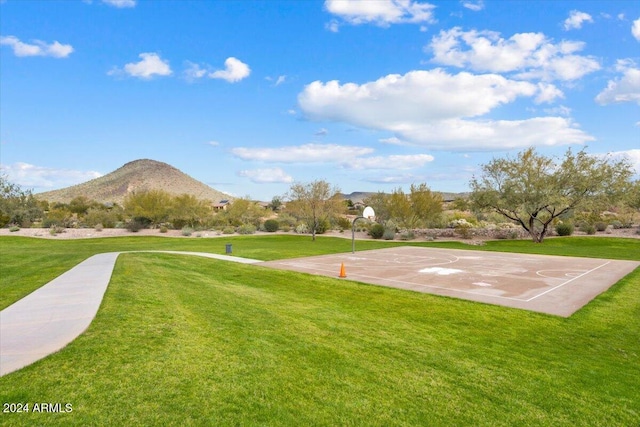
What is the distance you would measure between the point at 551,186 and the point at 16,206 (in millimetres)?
64672

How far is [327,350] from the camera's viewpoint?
6453 mm

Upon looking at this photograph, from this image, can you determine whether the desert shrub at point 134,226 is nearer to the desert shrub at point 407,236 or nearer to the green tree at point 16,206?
the green tree at point 16,206

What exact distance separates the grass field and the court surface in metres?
1.14

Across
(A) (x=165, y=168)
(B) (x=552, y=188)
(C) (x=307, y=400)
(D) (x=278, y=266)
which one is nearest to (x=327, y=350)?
(C) (x=307, y=400)

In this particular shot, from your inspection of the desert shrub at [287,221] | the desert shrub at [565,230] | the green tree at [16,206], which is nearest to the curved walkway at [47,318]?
the desert shrub at [287,221]

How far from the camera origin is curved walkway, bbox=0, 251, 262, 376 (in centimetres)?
578

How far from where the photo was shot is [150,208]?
47.2 meters

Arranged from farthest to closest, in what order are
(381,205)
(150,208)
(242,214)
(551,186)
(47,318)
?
(242,214), (381,205), (150,208), (551,186), (47,318)

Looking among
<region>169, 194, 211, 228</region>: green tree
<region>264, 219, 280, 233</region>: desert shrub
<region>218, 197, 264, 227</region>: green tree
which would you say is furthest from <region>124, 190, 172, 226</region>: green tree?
<region>264, 219, 280, 233</region>: desert shrub

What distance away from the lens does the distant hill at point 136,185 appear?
111625 millimetres

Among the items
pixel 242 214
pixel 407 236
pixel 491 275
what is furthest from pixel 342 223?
pixel 491 275

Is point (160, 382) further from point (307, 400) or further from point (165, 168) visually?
point (165, 168)

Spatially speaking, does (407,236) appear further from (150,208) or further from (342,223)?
(150,208)

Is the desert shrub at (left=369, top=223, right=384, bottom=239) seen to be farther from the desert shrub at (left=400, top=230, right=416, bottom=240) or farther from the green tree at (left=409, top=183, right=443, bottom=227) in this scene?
the green tree at (left=409, top=183, right=443, bottom=227)
